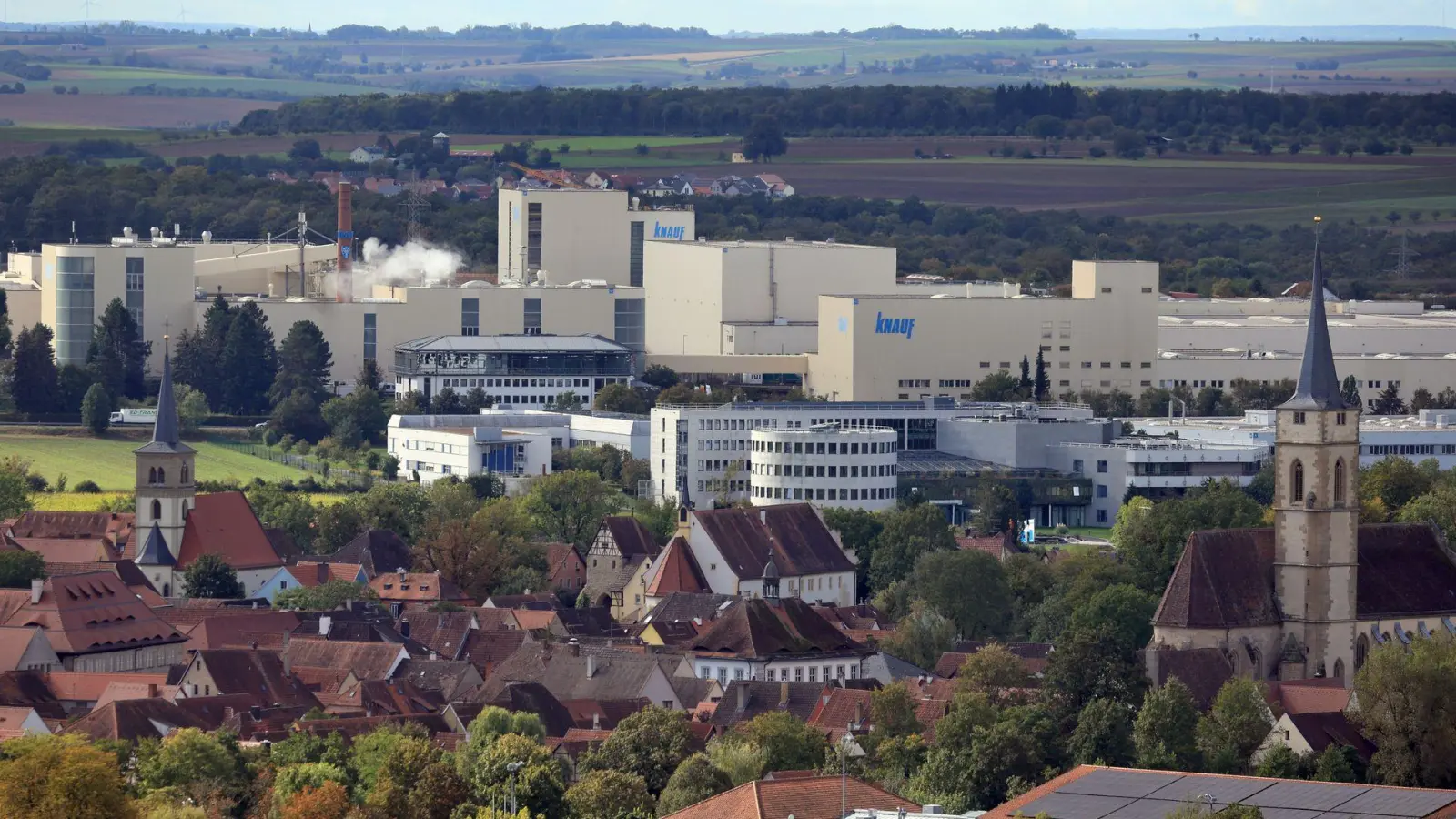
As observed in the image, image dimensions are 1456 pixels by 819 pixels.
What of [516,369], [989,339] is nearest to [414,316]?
[516,369]

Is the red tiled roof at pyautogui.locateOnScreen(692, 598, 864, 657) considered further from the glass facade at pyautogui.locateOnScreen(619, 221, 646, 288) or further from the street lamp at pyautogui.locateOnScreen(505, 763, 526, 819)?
the glass facade at pyautogui.locateOnScreen(619, 221, 646, 288)

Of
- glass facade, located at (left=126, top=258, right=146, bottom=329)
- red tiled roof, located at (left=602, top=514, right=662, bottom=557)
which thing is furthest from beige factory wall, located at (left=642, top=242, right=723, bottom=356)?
red tiled roof, located at (left=602, top=514, right=662, bottom=557)

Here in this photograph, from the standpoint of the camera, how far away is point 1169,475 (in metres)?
126

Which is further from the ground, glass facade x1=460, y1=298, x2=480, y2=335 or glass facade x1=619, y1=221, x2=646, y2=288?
glass facade x1=619, y1=221, x2=646, y2=288

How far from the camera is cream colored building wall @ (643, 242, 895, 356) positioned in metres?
162

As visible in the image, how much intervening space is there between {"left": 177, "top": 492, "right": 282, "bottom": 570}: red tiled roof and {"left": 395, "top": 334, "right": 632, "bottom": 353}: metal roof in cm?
5306

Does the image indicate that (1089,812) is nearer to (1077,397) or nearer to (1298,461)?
(1298,461)

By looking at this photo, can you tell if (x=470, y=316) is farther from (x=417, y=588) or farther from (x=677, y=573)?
(x=677, y=573)

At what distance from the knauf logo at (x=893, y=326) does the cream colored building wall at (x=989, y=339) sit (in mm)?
114

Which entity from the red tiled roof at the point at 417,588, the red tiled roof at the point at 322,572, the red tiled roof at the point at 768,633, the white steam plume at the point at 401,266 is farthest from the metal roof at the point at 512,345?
the red tiled roof at the point at 768,633

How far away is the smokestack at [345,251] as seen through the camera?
568 feet

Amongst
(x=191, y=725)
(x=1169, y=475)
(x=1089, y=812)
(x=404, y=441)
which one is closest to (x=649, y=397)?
(x=404, y=441)

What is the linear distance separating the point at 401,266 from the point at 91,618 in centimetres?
9933

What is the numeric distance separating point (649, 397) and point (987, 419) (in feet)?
57.3
